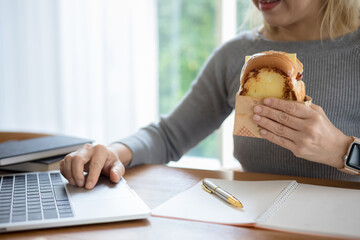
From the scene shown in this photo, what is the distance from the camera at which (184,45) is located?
3.00 m

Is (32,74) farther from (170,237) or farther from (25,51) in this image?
(170,237)

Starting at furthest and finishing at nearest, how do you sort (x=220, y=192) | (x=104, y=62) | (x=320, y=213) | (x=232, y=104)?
(x=104, y=62) → (x=232, y=104) → (x=220, y=192) → (x=320, y=213)

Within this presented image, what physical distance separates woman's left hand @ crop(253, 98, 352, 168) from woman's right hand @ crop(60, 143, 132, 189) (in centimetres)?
38

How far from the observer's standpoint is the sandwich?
0.91 metres

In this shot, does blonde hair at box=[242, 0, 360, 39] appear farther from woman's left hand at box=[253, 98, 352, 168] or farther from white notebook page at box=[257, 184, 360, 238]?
white notebook page at box=[257, 184, 360, 238]

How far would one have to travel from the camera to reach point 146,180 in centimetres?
104

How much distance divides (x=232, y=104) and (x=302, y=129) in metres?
0.55

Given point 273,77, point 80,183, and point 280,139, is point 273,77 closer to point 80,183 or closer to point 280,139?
point 280,139

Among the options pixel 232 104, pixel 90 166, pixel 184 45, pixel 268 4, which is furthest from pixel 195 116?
pixel 184 45

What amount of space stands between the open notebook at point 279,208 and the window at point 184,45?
188 centimetres

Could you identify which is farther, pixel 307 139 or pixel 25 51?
pixel 25 51

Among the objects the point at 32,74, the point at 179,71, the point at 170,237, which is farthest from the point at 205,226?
the point at 32,74

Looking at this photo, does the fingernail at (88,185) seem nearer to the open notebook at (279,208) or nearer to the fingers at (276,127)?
the open notebook at (279,208)

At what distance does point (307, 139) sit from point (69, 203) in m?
0.53
